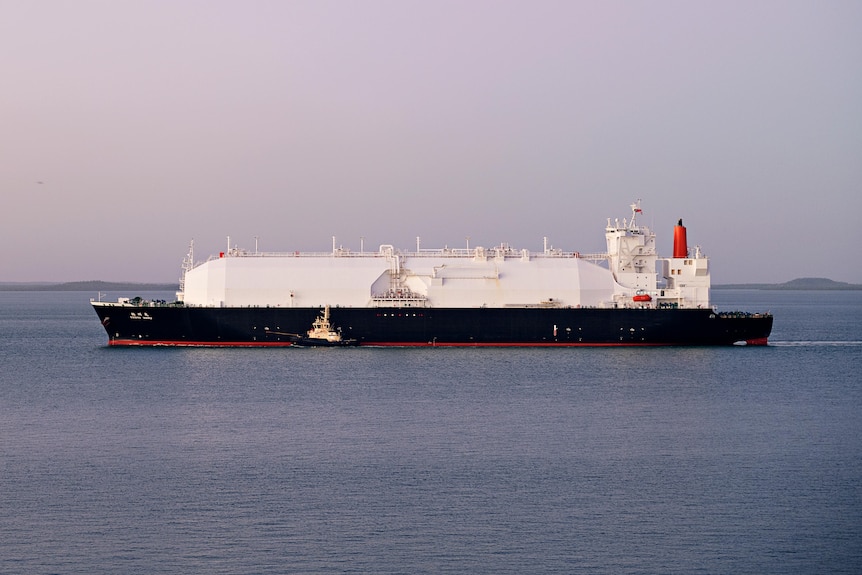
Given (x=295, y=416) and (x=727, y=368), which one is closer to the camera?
(x=295, y=416)

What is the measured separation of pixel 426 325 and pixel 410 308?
135 centimetres

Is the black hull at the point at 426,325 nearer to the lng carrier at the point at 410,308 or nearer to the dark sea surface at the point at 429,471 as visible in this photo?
the lng carrier at the point at 410,308

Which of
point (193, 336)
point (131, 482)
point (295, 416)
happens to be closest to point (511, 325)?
point (193, 336)

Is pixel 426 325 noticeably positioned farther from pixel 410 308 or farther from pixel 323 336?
pixel 323 336

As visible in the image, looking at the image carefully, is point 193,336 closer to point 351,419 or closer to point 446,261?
point 446,261

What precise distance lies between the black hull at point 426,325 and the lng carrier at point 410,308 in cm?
6

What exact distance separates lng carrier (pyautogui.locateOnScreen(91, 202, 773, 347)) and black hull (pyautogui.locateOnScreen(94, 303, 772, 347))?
58mm

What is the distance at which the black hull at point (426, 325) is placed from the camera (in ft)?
204

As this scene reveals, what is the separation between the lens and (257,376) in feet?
162

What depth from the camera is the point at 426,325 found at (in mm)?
62656

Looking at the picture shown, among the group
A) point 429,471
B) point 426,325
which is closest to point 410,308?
point 426,325

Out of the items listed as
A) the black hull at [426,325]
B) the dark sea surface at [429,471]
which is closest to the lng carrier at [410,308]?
the black hull at [426,325]

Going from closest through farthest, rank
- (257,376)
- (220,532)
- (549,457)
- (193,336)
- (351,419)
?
(220,532), (549,457), (351,419), (257,376), (193,336)

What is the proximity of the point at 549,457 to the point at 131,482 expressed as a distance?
37.1ft
